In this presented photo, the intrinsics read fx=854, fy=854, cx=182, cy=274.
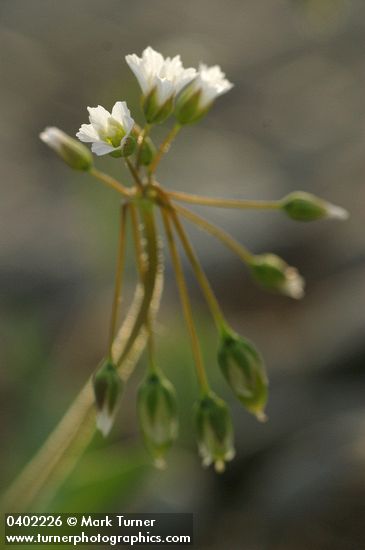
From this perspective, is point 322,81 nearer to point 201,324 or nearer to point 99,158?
point 99,158

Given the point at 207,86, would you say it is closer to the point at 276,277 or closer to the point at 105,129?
the point at 105,129

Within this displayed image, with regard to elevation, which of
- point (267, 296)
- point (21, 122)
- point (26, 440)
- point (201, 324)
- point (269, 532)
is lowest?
point (269, 532)

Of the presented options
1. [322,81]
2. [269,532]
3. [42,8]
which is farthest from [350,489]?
[42,8]

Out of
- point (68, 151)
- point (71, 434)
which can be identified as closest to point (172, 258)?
point (68, 151)

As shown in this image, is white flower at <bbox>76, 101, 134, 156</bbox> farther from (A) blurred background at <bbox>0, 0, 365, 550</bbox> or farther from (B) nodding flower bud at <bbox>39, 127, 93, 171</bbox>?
(A) blurred background at <bbox>0, 0, 365, 550</bbox>

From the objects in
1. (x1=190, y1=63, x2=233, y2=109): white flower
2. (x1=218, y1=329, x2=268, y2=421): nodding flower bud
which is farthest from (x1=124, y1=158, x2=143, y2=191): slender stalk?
(x1=218, y1=329, x2=268, y2=421): nodding flower bud

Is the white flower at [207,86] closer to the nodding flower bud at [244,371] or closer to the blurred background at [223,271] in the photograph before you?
the nodding flower bud at [244,371]
